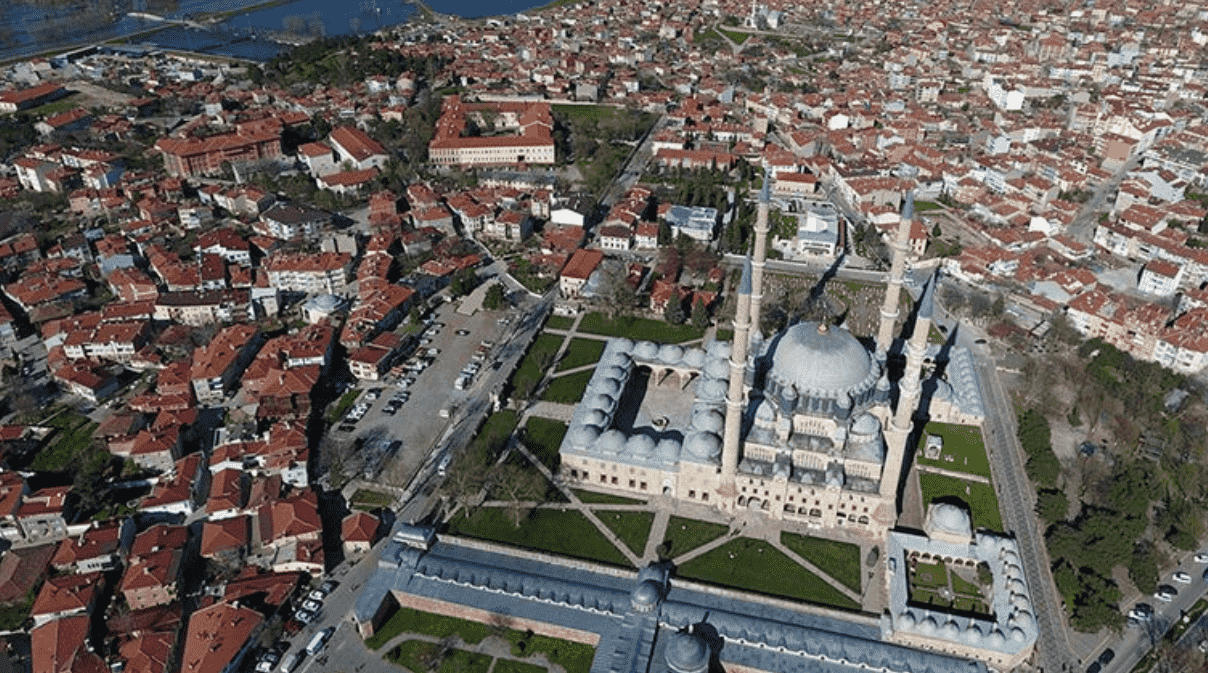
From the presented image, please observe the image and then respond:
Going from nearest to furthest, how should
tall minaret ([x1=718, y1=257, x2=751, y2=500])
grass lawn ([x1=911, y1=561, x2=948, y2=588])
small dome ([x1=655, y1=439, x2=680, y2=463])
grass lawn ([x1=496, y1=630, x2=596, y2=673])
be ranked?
grass lawn ([x1=496, y1=630, x2=596, y2=673]) → grass lawn ([x1=911, y1=561, x2=948, y2=588]) → tall minaret ([x1=718, y1=257, x2=751, y2=500]) → small dome ([x1=655, y1=439, x2=680, y2=463])

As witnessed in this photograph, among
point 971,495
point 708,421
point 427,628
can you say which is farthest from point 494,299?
point 971,495

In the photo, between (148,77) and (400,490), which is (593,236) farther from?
(148,77)

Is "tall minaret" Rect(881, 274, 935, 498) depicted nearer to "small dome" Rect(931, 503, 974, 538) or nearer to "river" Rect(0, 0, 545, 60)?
"small dome" Rect(931, 503, 974, 538)

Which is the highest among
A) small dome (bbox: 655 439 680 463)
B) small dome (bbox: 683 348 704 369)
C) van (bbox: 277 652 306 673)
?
small dome (bbox: 683 348 704 369)

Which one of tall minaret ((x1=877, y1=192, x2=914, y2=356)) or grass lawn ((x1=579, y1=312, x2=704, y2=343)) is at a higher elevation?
tall minaret ((x1=877, y1=192, x2=914, y2=356))

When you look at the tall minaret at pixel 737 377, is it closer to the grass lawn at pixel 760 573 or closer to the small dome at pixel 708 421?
the small dome at pixel 708 421

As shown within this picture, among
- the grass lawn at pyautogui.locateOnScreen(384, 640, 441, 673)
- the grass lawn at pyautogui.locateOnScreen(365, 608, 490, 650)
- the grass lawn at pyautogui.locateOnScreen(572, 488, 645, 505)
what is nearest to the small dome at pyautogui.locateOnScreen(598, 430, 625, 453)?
the grass lawn at pyautogui.locateOnScreen(572, 488, 645, 505)

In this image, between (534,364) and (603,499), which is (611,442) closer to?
(603,499)

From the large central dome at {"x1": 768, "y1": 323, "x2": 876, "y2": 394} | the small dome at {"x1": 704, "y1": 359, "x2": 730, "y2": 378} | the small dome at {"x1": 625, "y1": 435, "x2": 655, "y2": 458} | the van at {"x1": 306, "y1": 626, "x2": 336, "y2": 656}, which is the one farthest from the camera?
the small dome at {"x1": 704, "y1": 359, "x2": 730, "y2": 378}
